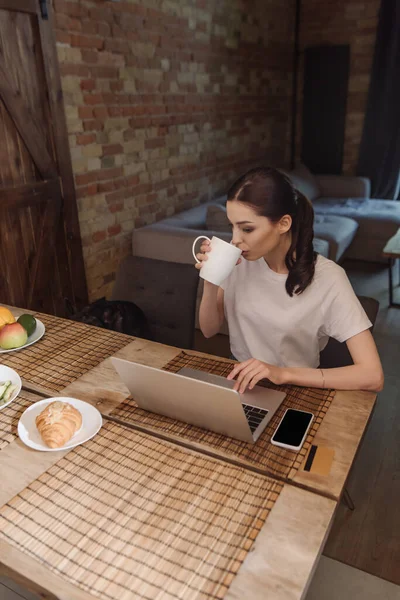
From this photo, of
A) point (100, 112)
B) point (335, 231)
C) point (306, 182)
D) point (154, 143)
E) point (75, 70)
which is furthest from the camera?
point (306, 182)

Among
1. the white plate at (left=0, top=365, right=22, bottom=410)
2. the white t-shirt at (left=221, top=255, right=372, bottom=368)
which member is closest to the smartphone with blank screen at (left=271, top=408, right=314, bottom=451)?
the white t-shirt at (left=221, top=255, right=372, bottom=368)

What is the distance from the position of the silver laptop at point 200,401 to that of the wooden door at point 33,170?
1.83 meters

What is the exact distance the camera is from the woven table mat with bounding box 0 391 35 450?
42.8 inches

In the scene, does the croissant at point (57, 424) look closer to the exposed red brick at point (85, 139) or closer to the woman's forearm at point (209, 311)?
the woman's forearm at point (209, 311)

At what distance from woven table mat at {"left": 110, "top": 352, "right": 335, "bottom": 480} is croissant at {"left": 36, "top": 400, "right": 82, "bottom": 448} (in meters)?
0.12

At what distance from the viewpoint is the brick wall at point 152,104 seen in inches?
114

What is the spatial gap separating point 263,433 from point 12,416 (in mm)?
592

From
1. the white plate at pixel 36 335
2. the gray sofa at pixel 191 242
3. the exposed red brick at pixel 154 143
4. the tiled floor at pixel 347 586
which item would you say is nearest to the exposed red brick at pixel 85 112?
the exposed red brick at pixel 154 143

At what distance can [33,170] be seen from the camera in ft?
8.84

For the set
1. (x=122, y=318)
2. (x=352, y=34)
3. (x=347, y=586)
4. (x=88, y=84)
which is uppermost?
(x=352, y=34)

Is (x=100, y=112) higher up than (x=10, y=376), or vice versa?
(x=100, y=112)

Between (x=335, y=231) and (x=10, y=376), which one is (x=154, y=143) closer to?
(x=335, y=231)

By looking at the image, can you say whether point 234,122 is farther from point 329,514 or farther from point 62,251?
point 329,514

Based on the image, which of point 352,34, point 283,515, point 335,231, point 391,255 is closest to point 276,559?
point 283,515
